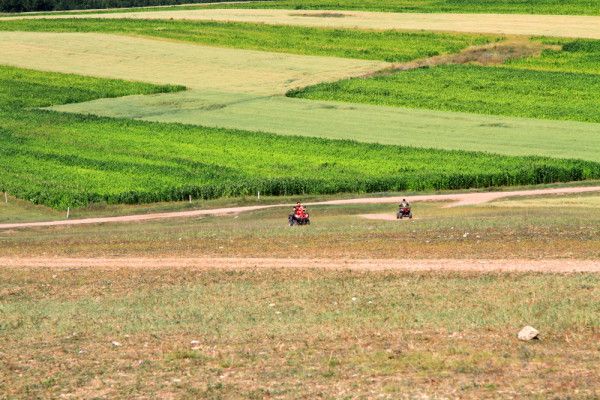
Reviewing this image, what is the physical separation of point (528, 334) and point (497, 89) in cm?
7285

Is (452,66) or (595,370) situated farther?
(452,66)

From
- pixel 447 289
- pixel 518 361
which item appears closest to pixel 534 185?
pixel 447 289

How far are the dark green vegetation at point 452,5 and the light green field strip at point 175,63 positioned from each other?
37761mm

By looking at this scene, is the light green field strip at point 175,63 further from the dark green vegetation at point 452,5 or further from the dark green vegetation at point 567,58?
the dark green vegetation at point 452,5

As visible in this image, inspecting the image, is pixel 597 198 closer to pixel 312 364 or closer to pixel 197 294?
pixel 197 294

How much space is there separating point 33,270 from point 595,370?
2057cm

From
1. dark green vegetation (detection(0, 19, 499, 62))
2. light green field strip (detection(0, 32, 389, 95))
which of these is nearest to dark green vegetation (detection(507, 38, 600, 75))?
dark green vegetation (detection(0, 19, 499, 62))

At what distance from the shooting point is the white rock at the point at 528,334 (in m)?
21.9

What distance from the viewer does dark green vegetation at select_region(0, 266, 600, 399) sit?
19875 mm

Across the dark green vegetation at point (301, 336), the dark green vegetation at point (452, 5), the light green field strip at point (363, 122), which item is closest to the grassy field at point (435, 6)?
the dark green vegetation at point (452, 5)

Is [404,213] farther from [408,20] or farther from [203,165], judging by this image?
[408,20]

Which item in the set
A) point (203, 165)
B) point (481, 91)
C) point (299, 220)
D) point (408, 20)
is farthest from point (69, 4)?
point (299, 220)

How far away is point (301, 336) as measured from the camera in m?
23.5

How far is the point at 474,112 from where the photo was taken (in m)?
85.2
